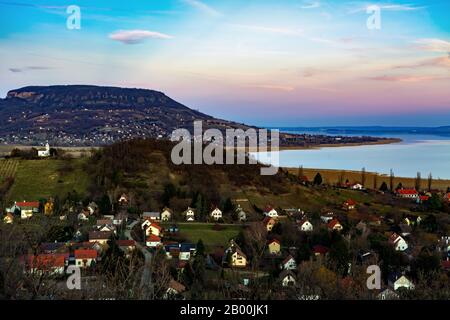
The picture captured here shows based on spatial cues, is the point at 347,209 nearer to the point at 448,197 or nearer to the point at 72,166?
the point at 448,197

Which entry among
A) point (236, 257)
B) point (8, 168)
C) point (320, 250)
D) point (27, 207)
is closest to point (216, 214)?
point (320, 250)

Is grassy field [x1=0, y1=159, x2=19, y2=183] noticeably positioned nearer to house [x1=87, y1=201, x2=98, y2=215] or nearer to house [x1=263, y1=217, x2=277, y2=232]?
house [x1=87, y1=201, x2=98, y2=215]

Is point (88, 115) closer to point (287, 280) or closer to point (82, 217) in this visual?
point (82, 217)

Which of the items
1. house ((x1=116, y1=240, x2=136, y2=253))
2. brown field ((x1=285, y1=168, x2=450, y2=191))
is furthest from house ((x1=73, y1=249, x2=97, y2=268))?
brown field ((x1=285, y1=168, x2=450, y2=191))

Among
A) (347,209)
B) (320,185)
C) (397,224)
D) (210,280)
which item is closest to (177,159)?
(320,185)

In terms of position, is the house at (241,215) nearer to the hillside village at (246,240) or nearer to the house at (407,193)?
the hillside village at (246,240)

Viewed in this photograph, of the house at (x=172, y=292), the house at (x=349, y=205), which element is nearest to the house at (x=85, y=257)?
the house at (x=172, y=292)
